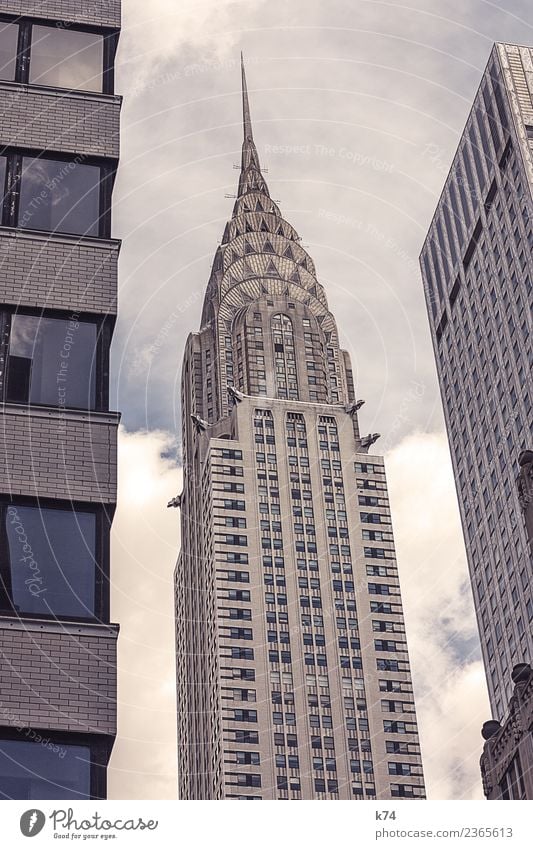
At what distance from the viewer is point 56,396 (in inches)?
1448

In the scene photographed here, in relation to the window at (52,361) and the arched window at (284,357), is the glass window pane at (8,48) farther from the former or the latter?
the arched window at (284,357)

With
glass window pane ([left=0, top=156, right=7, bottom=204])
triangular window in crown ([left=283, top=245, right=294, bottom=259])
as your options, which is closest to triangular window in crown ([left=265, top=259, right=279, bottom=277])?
triangular window in crown ([left=283, top=245, right=294, bottom=259])

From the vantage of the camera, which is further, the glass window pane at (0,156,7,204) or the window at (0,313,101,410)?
the glass window pane at (0,156,7,204)

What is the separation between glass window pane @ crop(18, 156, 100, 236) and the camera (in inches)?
1591

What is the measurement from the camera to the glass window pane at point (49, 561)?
107ft

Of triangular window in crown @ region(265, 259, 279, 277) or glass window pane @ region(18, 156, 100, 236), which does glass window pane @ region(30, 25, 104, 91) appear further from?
triangular window in crown @ region(265, 259, 279, 277)

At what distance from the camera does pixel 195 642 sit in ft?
535

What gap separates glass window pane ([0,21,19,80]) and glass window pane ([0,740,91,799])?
23940 mm

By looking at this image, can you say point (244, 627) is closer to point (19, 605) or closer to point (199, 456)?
point (199, 456)

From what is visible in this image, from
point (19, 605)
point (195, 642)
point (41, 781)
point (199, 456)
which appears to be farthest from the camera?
point (199, 456)

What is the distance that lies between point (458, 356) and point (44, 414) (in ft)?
374

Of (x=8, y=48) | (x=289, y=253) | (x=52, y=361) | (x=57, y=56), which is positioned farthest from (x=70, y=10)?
(x=289, y=253)

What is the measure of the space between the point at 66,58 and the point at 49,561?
20.0 metres
